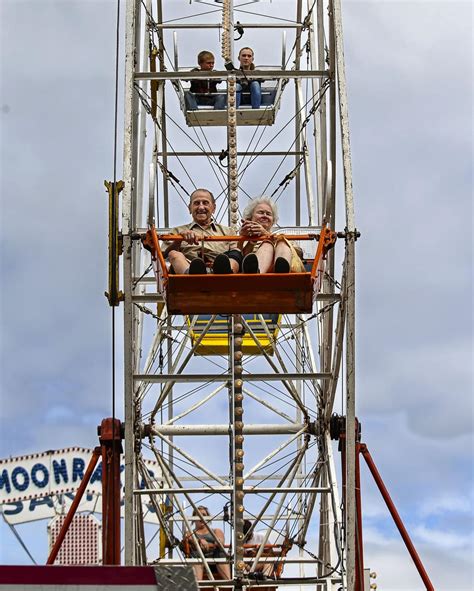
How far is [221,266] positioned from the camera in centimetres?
1362

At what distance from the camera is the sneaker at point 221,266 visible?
13.6 meters

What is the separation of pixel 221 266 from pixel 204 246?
3.73ft

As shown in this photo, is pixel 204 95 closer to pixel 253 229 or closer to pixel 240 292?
pixel 253 229

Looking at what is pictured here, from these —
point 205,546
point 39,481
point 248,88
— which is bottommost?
point 205,546

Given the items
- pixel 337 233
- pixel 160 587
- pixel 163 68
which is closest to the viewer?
pixel 160 587

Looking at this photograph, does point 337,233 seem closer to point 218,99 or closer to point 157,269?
point 157,269

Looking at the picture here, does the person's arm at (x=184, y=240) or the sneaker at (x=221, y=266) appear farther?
the person's arm at (x=184, y=240)

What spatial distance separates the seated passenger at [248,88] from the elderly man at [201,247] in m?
5.44

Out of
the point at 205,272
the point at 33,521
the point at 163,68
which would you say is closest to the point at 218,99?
the point at 163,68

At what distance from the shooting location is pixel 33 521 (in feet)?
117

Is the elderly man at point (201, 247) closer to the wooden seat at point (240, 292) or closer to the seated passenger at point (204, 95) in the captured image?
the wooden seat at point (240, 292)

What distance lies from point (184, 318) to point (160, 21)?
4475 millimetres

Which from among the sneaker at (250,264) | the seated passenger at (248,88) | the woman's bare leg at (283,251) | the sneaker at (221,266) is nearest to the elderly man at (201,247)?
the sneaker at (221,266)

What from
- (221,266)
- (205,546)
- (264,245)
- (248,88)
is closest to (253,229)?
(264,245)
